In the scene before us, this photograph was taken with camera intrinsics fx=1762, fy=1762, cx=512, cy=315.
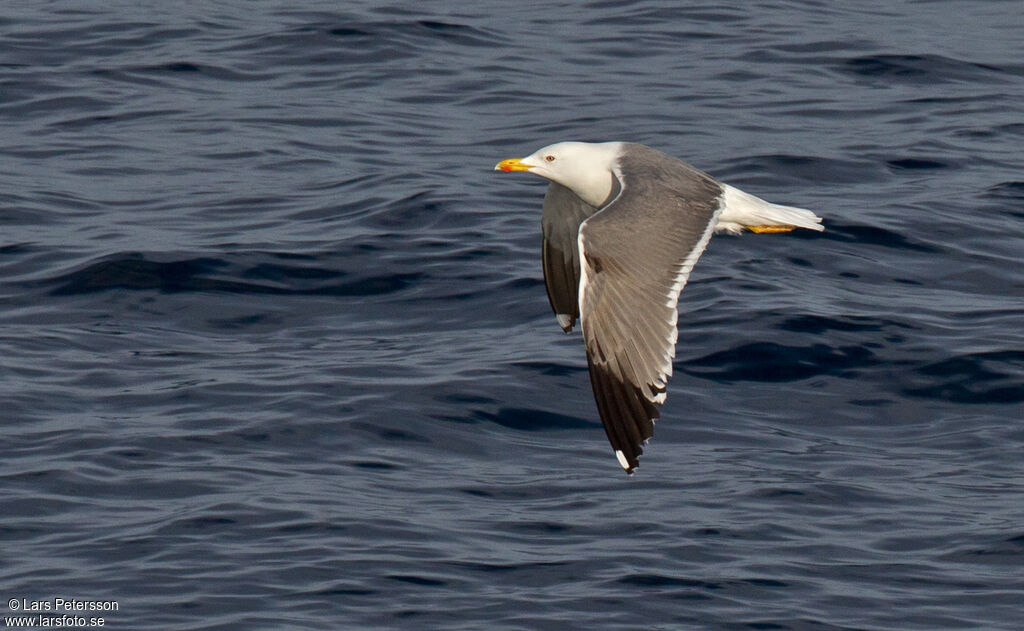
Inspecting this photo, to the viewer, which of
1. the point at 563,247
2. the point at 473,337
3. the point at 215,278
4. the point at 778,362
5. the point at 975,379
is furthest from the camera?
the point at 215,278

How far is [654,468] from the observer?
909 cm

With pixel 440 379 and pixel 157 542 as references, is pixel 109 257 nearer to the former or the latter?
pixel 440 379

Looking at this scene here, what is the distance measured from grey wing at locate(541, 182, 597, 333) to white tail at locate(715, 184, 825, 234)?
3.16ft

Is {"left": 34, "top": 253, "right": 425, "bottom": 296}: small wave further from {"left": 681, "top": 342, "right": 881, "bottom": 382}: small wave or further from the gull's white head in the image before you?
the gull's white head

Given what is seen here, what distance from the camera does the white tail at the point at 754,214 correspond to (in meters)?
8.33

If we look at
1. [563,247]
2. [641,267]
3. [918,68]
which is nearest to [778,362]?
[563,247]

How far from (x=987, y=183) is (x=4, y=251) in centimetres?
699

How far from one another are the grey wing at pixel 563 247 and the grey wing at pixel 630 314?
146cm

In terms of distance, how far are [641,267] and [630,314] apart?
219mm

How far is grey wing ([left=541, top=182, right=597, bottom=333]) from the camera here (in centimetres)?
916

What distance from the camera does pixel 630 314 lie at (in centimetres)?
740

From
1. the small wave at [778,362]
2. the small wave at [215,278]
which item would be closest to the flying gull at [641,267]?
the small wave at [778,362]

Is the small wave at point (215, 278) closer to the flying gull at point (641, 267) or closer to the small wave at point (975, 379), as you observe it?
the flying gull at point (641, 267)

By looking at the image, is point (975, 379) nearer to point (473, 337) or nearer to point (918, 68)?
point (473, 337)
